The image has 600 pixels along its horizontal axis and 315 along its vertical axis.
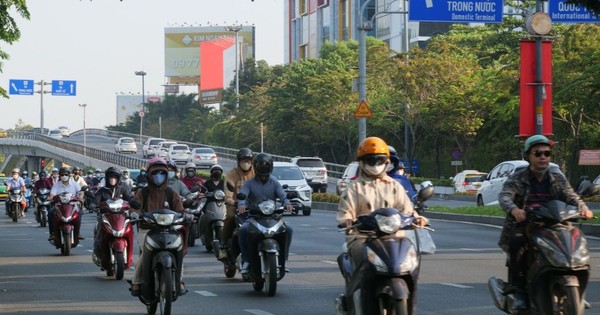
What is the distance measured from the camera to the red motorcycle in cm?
2230

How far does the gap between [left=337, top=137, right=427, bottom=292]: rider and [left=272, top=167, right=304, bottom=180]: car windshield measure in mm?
30168

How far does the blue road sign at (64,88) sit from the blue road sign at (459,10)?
7207cm

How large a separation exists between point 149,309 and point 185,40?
162780 mm

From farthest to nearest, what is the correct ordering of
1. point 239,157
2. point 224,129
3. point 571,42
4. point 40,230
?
point 224,129 → point 571,42 → point 40,230 → point 239,157

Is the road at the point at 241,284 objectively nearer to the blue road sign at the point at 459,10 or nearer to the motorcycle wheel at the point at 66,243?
the motorcycle wheel at the point at 66,243

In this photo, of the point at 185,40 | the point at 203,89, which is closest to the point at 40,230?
the point at 203,89

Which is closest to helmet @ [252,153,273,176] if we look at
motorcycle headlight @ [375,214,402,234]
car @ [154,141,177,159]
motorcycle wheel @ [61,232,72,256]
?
motorcycle headlight @ [375,214,402,234]

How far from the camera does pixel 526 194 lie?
10.4 metres

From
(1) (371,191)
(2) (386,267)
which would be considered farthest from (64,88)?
(2) (386,267)

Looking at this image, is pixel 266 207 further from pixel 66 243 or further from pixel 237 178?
pixel 66 243

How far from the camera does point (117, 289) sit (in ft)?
51.9

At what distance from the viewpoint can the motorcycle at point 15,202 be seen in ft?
137

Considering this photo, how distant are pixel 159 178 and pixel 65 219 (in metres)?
9.42

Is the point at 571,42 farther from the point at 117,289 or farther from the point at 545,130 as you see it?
the point at 117,289
